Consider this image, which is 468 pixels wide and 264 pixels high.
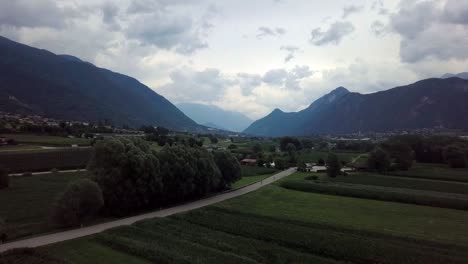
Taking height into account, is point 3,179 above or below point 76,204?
above

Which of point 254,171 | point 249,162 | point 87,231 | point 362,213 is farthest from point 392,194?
point 249,162

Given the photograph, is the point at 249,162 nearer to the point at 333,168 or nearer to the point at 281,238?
the point at 333,168

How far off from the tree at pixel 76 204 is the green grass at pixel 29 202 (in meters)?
1.74

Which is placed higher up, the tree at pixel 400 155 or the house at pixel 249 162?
the tree at pixel 400 155

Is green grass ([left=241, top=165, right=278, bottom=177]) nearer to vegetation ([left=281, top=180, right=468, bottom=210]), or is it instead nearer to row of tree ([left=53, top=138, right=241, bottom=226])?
vegetation ([left=281, top=180, right=468, bottom=210])

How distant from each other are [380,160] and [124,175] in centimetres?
7376

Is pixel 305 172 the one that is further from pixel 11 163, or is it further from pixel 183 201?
pixel 11 163

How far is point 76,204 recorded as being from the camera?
4053 centimetres

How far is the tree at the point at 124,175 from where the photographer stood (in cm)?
4825

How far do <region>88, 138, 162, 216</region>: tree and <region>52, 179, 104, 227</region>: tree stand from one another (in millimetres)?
5472

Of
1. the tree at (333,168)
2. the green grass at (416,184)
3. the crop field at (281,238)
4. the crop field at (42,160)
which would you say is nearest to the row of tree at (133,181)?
the crop field at (281,238)

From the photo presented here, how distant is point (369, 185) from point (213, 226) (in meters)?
44.8

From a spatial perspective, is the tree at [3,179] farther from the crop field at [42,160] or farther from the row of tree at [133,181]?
the row of tree at [133,181]

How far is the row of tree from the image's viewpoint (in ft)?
Result: 135
